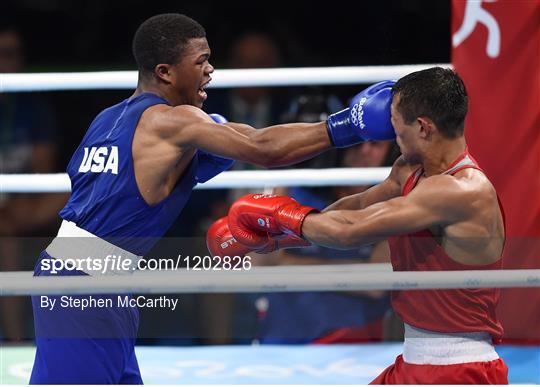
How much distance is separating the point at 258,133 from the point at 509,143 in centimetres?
138

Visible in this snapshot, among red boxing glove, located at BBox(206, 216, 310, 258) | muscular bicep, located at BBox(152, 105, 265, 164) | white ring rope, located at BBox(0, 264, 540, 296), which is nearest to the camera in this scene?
white ring rope, located at BBox(0, 264, 540, 296)

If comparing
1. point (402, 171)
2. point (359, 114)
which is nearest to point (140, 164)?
point (359, 114)

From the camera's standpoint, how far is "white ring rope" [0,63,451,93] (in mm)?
3809

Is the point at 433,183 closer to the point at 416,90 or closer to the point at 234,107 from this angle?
the point at 416,90

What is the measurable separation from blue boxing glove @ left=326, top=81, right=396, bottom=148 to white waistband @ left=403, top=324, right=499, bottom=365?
0.54 m

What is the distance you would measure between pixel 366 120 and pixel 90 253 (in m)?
0.86

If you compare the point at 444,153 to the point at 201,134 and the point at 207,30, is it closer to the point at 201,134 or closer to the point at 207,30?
the point at 201,134

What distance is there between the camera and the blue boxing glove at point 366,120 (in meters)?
2.68

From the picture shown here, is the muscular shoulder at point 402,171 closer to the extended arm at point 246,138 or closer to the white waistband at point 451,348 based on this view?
the extended arm at point 246,138

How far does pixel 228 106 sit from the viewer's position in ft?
16.6

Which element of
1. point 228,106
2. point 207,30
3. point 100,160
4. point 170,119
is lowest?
point 100,160

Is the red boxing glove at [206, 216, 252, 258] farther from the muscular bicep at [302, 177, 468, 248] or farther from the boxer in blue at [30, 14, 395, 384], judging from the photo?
the muscular bicep at [302, 177, 468, 248]

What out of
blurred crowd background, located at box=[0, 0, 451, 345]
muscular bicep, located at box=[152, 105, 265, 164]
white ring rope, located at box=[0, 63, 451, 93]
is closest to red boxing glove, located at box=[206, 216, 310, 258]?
muscular bicep, located at box=[152, 105, 265, 164]

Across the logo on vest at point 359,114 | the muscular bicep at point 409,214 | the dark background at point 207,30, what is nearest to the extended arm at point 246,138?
the logo on vest at point 359,114
